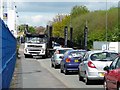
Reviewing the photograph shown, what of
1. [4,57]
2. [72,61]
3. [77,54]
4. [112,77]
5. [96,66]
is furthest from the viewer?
[77,54]

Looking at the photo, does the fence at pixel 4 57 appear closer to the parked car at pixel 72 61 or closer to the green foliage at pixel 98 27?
the parked car at pixel 72 61

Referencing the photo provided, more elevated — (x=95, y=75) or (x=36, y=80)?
(x=95, y=75)

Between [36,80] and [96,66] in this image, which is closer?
[96,66]

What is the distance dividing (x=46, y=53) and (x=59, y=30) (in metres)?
91.8

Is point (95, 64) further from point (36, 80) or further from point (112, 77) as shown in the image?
point (112, 77)

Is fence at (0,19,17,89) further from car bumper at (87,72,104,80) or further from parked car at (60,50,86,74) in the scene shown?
parked car at (60,50,86,74)

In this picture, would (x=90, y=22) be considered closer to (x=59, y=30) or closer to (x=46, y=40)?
(x=59, y=30)

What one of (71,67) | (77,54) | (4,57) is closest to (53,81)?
(71,67)

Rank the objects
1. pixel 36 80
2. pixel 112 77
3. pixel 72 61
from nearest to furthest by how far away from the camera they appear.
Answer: pixel 112 77 → pixel 36 80 → pixel 72 61

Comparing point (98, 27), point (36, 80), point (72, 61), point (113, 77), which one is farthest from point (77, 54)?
point (98, 27)

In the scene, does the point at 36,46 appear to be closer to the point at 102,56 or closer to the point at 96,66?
the point at 102,56

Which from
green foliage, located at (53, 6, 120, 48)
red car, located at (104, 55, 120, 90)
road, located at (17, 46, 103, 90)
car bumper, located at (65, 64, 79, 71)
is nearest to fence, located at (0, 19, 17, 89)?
road, located at (17, 46, 103, 90)

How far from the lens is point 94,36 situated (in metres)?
98.4

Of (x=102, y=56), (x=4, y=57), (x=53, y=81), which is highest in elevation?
(x=4, y=57)
